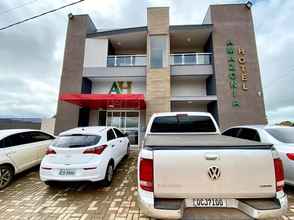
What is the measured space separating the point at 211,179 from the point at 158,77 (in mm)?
10047

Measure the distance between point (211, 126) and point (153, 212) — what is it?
3052 millimetres

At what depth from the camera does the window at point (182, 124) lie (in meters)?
4.25

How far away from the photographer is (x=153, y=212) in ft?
6.26

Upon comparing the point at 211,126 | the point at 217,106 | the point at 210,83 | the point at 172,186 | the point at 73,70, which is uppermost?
the point at 73,70

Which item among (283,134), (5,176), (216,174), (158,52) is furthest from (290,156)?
(158,52)

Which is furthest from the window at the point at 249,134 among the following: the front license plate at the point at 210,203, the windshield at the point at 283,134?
the front license plate at the point at 210,203

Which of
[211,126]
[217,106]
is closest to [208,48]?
[217,106]

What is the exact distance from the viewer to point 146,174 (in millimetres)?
2025

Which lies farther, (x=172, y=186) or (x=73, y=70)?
(x=73, y=70)

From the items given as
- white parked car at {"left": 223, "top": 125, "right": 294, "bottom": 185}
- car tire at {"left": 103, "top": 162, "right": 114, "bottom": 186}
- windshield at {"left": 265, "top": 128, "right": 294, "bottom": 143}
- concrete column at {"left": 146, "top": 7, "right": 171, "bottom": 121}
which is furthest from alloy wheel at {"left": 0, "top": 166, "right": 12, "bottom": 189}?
concrete column at {"left": 146, "top": 7, "right": 171, "bottom": 121}

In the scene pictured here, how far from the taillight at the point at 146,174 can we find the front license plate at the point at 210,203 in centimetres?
64

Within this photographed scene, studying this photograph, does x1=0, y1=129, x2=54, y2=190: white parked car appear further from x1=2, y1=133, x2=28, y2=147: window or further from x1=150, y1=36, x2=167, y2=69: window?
x1=150, y1=36, x2=167, y2=69: window

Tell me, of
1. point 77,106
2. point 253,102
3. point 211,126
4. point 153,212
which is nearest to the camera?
point 153,212

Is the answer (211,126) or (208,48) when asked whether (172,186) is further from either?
(208,48)
